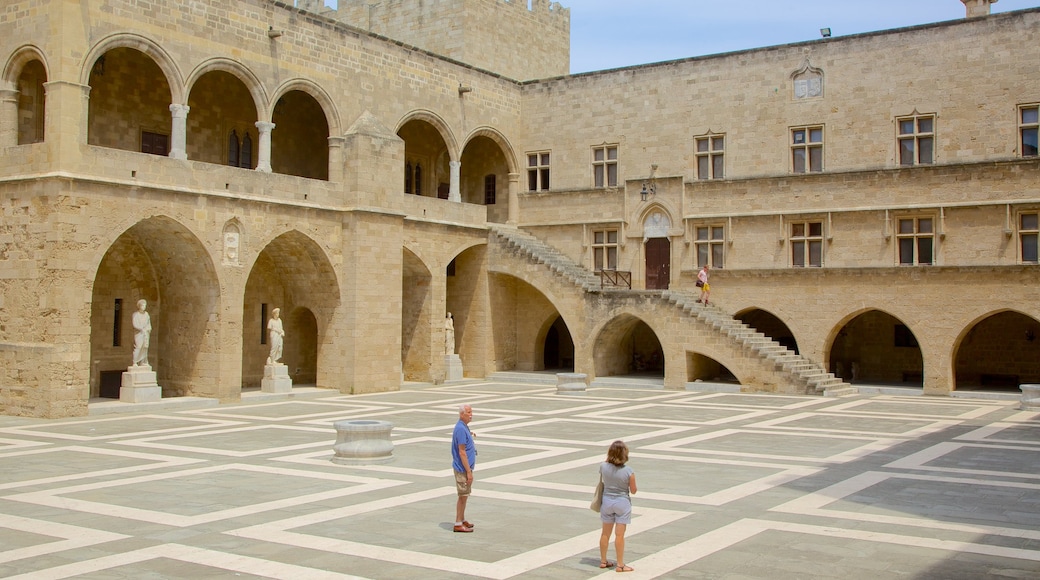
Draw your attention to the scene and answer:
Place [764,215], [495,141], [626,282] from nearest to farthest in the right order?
[764,215] → [626,282] → [495,141]

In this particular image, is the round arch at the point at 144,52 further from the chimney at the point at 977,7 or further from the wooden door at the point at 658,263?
the chimney at the point at 977,7

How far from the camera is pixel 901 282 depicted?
86.6ft

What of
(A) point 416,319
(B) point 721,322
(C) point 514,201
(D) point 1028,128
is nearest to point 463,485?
(B) point 721,322

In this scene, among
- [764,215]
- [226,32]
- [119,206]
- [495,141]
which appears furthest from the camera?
[495,141]

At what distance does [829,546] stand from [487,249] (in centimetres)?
2290

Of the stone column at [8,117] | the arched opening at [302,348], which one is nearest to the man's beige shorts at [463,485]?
the stone column at [8,117]

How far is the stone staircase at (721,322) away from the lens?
85.1 feet

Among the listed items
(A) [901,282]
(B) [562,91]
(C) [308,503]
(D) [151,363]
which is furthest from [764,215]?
(C) [308,503]

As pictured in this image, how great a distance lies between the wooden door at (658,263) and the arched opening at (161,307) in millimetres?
13802

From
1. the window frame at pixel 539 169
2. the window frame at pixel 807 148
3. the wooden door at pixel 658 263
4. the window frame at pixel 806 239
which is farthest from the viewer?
the window frame at pixel 539 169

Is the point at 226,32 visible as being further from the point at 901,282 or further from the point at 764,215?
the point at 901,282

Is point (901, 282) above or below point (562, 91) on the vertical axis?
below

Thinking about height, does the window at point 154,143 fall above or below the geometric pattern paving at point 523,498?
above

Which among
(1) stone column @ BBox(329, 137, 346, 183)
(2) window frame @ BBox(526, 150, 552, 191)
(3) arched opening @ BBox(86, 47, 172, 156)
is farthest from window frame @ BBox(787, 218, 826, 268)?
(3) arched opening @ BBox(86, 47, 172, 156)
